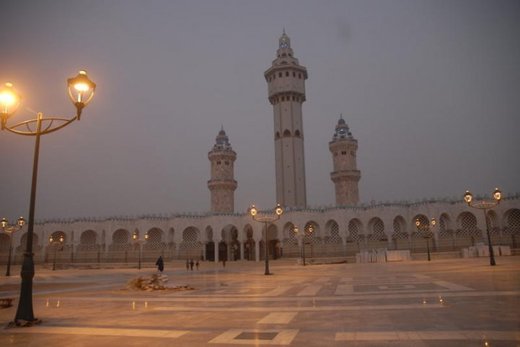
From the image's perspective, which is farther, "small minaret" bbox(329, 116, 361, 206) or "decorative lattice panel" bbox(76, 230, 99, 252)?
"small minaret" bbox(329, 116, 361, 206)

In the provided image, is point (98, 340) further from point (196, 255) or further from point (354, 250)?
point (196, 255)

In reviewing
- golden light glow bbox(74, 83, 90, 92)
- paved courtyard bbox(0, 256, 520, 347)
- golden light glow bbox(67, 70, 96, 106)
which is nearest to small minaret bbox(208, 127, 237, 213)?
paved courtyard bbox(0, 256, 520, 347)

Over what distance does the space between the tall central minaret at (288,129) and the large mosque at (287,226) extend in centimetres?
20

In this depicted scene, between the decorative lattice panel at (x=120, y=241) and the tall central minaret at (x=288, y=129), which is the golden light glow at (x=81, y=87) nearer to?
the decorative lattice panel at (x=120, y=241)

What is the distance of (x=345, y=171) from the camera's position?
78875 mm

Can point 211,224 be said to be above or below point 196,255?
above

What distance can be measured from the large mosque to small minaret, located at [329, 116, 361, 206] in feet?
0.65

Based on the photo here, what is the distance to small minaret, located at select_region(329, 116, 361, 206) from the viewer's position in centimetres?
7906

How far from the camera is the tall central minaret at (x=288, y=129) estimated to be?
77.2 m

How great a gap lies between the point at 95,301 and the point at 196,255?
55.1 meters

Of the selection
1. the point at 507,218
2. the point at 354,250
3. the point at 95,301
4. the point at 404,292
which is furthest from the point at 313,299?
the point at 507,218

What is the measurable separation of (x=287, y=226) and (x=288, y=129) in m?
22.8

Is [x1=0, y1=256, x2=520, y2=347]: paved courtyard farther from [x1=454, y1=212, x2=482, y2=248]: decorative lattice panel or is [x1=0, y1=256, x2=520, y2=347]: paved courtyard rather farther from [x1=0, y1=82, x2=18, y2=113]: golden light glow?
[x1=454, y1=212, x2=482, y2=248]: decorative lattice panel

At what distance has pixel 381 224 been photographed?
6322 cm
